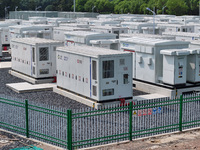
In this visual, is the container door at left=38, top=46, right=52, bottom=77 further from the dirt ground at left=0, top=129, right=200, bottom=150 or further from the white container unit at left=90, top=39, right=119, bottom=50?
the dirt ground at left=0, top=129, right=200, bottom=150

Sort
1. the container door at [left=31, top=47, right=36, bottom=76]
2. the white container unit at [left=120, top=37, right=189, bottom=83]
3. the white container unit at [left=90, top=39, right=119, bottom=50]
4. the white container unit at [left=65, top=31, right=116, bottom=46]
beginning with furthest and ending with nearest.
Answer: the white container unit at [left=65, top=31, right=116, bottom=46] → the white container unit at [left=90, top=39, right=119, bottom=50] → the container door at [left=31, top=47, right=36, bottom=76] → the white container unit at [left=120, top=37, right=189, bottom=83]

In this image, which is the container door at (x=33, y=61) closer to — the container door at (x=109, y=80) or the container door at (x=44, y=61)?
the container door at (x=44, y=61)

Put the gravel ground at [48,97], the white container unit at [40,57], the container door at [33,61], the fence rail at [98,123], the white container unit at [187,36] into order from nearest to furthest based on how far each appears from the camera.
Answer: the fence rail at [98,123]
the gravel ground at [48,97]
the white container unit at [40,57]
the container door at [33,61]
the white container unit at [187,36]

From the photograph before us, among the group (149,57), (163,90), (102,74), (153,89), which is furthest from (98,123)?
(149,57)

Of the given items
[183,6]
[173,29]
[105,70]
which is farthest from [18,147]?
[183,6]

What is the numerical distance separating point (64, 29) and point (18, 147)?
2593 centimetres

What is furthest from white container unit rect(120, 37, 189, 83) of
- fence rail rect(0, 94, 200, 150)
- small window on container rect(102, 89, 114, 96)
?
fence rail rect(0, 94, 200, 150)

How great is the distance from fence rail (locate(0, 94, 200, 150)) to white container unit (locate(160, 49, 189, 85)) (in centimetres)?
448

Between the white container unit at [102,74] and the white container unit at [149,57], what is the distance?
3.20 metres

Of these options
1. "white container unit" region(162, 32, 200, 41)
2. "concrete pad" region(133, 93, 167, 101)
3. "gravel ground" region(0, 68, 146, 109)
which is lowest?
"gravel ground" region(0, 68, 146, 109)

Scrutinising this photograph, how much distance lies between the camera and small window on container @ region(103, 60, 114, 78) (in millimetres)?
20094

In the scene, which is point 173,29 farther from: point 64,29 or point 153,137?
point 153,137

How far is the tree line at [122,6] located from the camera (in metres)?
106

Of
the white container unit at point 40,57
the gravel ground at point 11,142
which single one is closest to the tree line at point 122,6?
the white container unit at point 40,57
